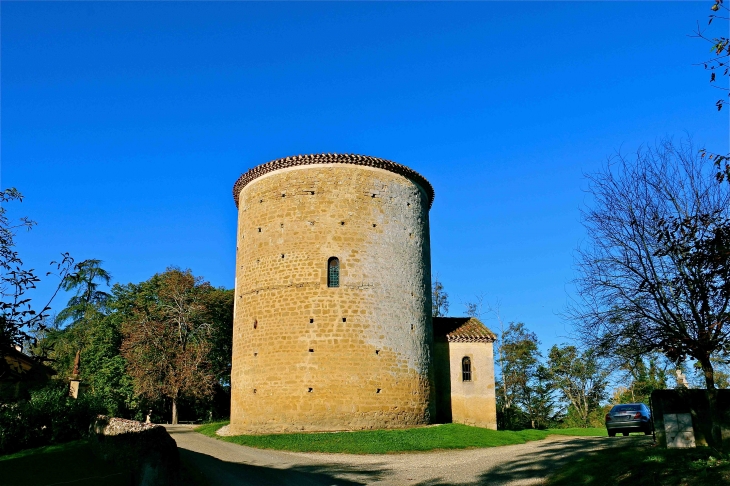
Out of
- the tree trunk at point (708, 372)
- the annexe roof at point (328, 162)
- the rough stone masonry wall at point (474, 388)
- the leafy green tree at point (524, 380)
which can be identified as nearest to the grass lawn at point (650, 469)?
the tree trunk at point (708, 372)

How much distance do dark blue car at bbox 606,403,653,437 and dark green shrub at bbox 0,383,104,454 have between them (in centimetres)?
1746

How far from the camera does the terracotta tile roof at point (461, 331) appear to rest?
2623 centimetres

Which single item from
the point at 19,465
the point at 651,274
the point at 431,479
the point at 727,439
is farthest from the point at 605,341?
the point at 19,465

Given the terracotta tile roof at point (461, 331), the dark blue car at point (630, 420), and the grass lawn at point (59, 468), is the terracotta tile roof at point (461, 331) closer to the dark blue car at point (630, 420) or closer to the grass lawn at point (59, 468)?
the dark blue car at point (630, 420)

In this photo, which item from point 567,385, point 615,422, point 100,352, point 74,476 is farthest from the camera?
point 567,385

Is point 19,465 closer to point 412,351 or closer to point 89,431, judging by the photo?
point 89,431

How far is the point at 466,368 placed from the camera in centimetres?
2608

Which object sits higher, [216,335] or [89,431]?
[216,335]

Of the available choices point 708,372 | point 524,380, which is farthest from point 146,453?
point 524,380

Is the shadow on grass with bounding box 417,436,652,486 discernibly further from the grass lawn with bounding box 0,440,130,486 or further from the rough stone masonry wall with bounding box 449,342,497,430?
the rough stone masonry wall with bounding box 449,342,497,430

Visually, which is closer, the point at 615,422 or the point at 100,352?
the point at 615,422

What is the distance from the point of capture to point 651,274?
43.1ft

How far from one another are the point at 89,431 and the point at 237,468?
503 centimetres

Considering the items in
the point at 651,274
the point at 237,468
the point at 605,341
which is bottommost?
the point at 237,468
